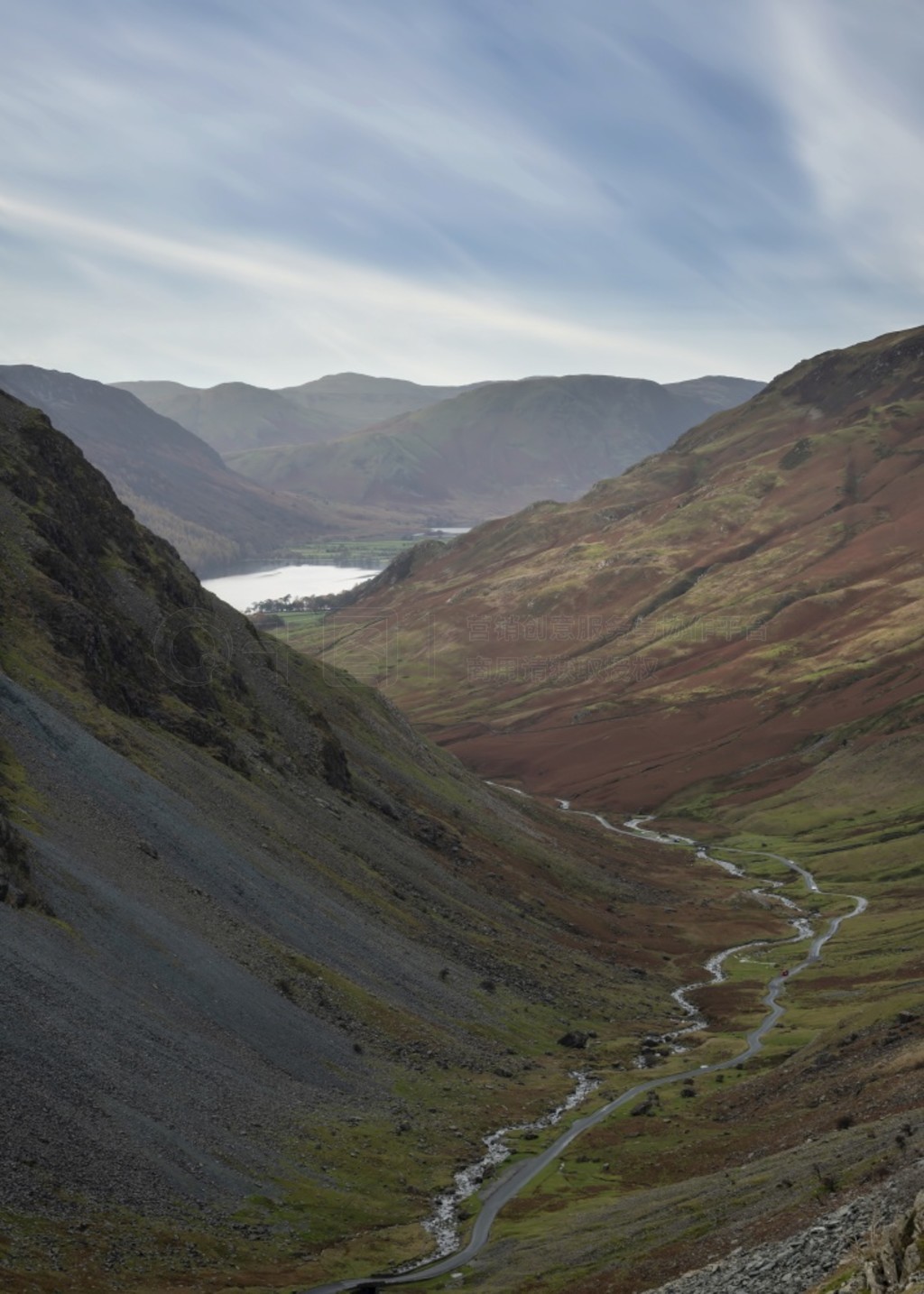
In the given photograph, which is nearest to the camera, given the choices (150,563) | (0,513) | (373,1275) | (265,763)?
(373,1275)

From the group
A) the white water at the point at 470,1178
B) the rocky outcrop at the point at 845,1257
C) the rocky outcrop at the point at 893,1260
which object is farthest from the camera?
the white water at the point at 470,1178

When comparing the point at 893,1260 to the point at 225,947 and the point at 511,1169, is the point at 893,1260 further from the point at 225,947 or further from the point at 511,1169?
the point at 225,947

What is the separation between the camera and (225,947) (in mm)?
92938

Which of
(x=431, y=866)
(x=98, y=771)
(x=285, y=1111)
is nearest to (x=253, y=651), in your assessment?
(x=431, y=866)

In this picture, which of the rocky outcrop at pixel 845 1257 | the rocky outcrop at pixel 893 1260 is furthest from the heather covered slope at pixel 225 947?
the rocky outcrop at pixel 893 1260

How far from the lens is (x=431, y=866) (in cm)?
14362

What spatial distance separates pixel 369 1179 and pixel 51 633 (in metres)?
62.8

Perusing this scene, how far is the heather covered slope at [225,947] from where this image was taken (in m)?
64.5

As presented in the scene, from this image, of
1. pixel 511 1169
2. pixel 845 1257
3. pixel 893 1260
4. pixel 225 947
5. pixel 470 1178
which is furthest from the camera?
pixel 225 947

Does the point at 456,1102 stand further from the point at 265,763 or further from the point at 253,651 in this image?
the point at 253,651

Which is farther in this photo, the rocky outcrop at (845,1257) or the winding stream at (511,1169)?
the winding stream at (511,1169)

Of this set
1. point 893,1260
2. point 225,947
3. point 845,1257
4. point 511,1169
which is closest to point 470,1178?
point 511,1169

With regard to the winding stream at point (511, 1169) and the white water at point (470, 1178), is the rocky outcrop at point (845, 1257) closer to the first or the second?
the winding stream at point (511, 1169)

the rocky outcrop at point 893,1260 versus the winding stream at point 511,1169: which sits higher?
the rocky outcrop at point 893,1260
